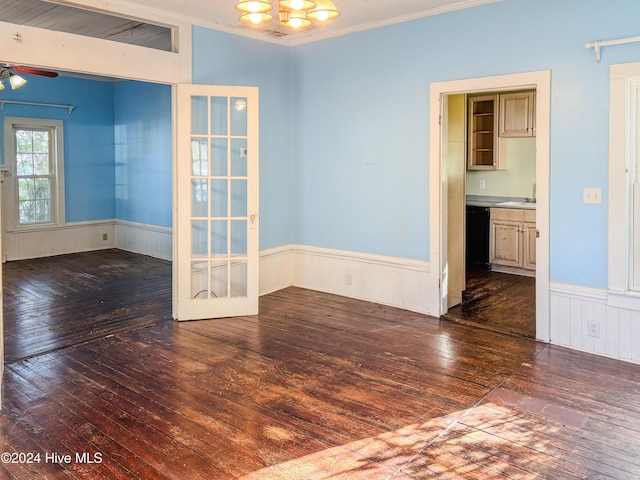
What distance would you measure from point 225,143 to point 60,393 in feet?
8.19

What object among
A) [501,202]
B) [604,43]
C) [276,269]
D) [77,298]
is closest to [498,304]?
[501,202]

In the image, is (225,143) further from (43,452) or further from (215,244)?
(43,452)

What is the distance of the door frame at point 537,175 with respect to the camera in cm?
408

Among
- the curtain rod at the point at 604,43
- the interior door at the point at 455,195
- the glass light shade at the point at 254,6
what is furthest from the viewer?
the interior door at the point at 455,195

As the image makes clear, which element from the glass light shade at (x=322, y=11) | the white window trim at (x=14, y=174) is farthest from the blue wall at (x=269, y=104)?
the white window trim at (x=14, y=174)

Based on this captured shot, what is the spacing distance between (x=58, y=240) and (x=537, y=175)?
7.19 meters

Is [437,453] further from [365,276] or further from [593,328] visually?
[365,276]

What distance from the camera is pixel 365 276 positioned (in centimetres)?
544

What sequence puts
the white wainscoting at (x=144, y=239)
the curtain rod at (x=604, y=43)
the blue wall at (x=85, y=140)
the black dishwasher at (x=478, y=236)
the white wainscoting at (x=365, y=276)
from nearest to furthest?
the curtain rod at (x=604, y=43)
the white wainscoting at (x=365, y=276)
the black dishwasher at (x=478, y=236)
the white wainscoting at (x=144, y=239)
the blue wall at (x=85, y=140)

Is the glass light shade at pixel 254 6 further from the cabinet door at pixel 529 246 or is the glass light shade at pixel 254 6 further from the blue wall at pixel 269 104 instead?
the cabinet door at pixel 529 246

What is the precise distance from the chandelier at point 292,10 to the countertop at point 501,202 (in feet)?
14.9

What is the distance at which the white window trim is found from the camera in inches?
305

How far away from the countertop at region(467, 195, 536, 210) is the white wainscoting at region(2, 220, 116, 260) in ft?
19.3

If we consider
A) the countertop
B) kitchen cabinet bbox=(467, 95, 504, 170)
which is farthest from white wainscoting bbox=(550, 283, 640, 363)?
kitchen cabinet bbox=(467, 95, 504, 170)
